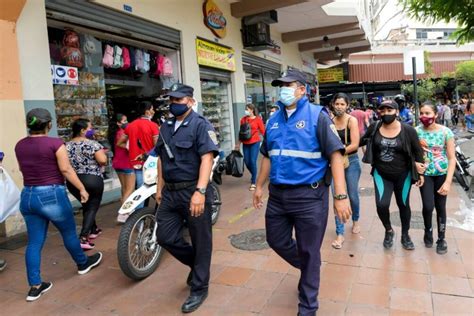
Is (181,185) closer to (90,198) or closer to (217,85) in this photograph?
(90,198)

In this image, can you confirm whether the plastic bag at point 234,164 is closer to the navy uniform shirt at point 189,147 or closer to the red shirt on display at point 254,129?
the red shirt on display at point 254,129

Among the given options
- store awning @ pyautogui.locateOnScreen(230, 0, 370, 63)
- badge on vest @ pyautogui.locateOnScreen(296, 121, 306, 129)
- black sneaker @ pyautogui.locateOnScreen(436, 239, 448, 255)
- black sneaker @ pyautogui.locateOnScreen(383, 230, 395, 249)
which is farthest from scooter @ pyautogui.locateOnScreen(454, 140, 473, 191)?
store awning @ pyautogui.locateOnScreen(230, 0, 370, 63)

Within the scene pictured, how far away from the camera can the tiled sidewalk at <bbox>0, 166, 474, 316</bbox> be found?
3.24m

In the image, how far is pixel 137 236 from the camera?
3.92 metres

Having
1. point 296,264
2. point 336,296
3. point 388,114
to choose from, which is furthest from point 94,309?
point 388,114

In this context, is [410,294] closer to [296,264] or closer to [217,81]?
A: [296,264]

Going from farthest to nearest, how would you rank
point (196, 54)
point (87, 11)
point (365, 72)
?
point (365, 72), point (196, 54), point (87, 11)

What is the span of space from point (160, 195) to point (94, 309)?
1.06 metres

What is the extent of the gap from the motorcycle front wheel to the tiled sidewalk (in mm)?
114

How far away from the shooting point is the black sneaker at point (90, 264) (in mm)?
4062

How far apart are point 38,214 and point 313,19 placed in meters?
12.1

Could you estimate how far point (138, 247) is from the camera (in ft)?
12.9

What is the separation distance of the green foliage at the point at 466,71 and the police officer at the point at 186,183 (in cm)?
2681

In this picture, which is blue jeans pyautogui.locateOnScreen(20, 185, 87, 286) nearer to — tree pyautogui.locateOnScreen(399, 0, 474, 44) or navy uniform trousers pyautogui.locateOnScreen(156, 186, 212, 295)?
navy uniform trousers pyautogui.locateOnScreen(156, 186, 212, 295)
